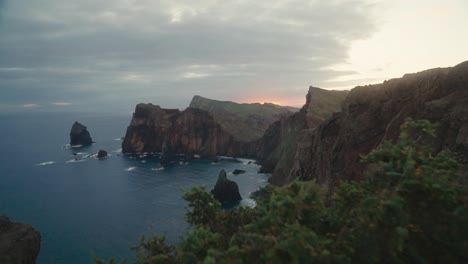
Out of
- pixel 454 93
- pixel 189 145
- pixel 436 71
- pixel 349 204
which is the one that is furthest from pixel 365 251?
pixel 189 145

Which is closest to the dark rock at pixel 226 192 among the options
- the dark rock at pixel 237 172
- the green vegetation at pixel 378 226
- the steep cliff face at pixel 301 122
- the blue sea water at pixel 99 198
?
the blue sea water at pixel 99 198

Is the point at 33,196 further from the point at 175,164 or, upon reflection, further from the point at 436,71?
the point at 436,71

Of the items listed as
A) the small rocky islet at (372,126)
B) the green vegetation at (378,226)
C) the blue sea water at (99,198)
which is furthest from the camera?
the blue sea water at (99,198)

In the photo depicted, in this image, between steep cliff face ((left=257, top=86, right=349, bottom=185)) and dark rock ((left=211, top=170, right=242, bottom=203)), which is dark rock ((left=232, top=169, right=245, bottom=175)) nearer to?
steep cliff face ((left=257, top=86, right=349, bottom=185))

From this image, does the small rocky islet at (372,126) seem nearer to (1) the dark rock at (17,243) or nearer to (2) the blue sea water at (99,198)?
(1) the dark rock at (17,243)

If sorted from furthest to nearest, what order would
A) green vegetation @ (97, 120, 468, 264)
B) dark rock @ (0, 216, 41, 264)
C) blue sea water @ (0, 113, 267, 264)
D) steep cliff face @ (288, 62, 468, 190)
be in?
blue sea water @ (0, 113, 267, 264) < steep cliff face @ (288, 62, 468, 190) < dark rock @ (0, 216, 41, 264) < green vegetation @ (97, 120, 468, 264)

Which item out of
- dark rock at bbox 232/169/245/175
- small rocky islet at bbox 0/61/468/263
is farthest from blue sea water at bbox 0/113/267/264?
small rocky islet at bbox 0/61/468/263

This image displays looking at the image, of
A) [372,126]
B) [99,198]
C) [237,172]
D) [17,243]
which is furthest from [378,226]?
[237,172]

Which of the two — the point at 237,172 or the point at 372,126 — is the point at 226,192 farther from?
the point at 372,126
